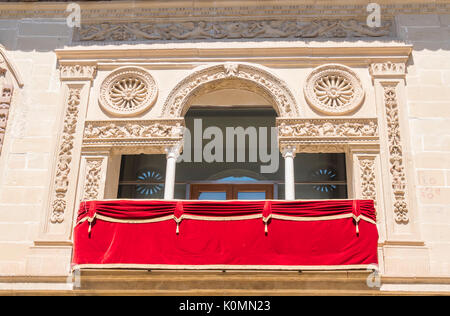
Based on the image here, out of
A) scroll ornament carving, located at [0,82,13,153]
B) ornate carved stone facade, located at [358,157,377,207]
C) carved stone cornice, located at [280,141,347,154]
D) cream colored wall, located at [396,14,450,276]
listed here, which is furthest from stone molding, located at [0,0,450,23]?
ornate carved stone facade, located at [358,157,377,207]

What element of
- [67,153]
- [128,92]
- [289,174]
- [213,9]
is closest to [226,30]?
[213,9]

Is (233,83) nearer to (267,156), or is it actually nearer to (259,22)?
(259,22)

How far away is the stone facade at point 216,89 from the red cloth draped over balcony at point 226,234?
517 millimetres

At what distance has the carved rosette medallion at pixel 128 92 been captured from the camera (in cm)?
855

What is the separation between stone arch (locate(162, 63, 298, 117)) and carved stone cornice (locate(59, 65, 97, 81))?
4.22ft

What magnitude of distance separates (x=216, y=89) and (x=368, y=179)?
265 centimetres

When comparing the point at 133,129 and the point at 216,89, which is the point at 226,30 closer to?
the point at 216,89

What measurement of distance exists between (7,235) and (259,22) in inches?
192

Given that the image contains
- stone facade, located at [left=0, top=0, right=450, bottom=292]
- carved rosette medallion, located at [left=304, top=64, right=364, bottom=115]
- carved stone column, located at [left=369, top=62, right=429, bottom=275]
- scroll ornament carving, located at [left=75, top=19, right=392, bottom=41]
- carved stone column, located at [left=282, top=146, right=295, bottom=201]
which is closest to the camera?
carved stone column, located at [left=369, top=62, right=429, bottom=275]

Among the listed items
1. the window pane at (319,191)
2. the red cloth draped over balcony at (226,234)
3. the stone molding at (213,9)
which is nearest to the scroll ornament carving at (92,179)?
the red cloth draped over balcony at (226,234)

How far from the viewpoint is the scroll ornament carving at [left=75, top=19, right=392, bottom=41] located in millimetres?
9016

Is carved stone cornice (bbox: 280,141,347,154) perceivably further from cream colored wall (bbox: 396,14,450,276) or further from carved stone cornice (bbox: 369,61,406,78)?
carved stone cornice (bbox: 369,61,406,78)

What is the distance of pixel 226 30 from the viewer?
914 centimetres

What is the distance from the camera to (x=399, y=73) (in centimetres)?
855
